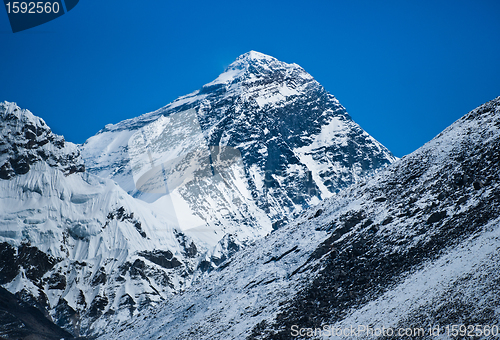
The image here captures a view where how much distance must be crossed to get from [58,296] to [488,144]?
11485 cm

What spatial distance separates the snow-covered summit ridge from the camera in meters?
150

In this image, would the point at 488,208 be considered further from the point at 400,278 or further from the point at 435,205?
the point at 400,278

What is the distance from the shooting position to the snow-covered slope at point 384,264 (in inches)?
1673

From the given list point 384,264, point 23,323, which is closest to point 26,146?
point 23,323

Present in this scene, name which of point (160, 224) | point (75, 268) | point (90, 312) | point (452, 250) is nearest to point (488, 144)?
point (452, 250)

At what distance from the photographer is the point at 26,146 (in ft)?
504

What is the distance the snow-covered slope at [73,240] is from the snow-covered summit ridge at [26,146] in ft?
1.05

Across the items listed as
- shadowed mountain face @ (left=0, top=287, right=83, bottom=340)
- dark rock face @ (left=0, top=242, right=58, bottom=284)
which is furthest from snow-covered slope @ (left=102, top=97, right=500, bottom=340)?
dark rock face @ (left=0, top=242, right=58, bottom=284)

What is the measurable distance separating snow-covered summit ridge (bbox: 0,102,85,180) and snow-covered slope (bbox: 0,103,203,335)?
32cm

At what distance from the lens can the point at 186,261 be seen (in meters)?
160

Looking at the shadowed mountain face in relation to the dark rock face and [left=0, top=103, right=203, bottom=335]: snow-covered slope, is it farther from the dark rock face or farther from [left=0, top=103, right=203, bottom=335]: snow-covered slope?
the dark rock face

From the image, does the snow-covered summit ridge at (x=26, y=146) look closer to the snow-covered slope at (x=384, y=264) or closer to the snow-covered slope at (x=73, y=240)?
the snow-covered slope at (x=73, y=240)

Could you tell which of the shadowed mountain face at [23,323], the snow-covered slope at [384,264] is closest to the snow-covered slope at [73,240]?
the shadowed mountain face at [23,323]

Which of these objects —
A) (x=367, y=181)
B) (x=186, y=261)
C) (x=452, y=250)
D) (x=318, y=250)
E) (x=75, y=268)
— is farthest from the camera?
(x=186, y=261)
